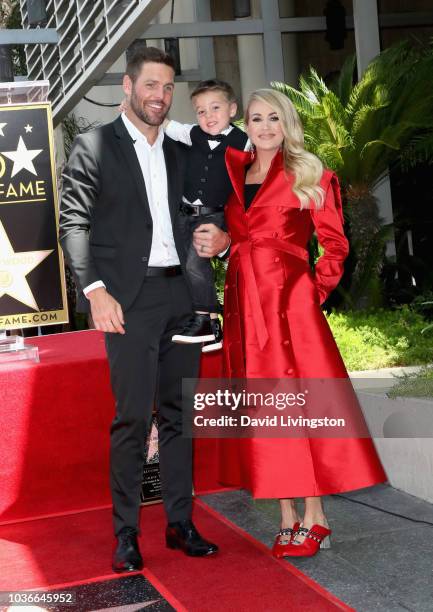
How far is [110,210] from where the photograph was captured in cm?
391

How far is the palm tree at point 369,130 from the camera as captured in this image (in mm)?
9758

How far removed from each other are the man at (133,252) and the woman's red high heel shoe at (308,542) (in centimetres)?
36

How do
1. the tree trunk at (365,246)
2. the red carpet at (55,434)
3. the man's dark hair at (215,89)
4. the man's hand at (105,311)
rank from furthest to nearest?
the tree trunk at (365,246) < the red carpet at (55,434) < the man's dark hair at (215,89) < the man's hand at (105,311)

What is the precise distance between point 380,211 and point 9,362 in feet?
22.6

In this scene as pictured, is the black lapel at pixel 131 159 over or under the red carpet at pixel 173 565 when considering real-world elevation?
over

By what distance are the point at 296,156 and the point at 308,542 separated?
158 cm

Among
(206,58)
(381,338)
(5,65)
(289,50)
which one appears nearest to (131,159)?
(5,65)

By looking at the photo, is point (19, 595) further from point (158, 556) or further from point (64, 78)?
point (64, 78)

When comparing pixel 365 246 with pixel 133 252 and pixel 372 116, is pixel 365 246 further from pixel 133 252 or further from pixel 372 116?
pixel 133 252

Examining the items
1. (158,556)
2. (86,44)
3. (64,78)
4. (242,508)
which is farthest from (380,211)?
(158,556)

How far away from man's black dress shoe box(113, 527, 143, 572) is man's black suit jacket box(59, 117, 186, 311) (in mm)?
961

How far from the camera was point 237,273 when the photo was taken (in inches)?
160

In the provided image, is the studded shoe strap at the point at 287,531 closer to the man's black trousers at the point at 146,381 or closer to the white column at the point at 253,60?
the man's black trousers at the point at 146,381

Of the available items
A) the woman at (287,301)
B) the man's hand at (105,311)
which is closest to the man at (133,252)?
the man's hand at (105,311)
